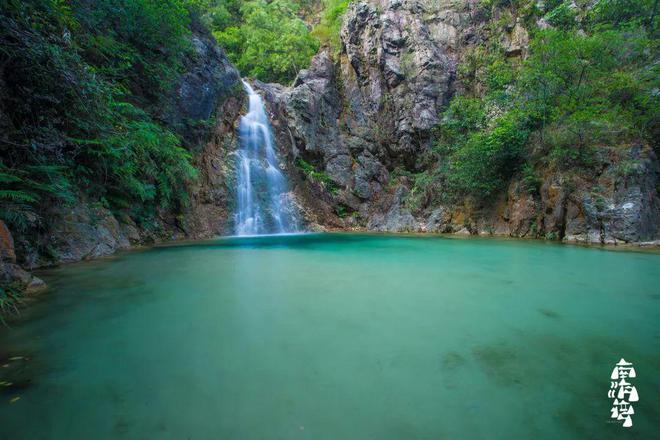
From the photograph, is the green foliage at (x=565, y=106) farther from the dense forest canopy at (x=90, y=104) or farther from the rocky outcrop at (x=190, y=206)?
the dense forest canopy at (x=90, y=104)

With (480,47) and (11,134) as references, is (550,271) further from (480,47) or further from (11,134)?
(480,47)

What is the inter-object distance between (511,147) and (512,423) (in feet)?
42.2

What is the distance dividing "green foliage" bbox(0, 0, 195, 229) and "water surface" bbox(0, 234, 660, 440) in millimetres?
1467

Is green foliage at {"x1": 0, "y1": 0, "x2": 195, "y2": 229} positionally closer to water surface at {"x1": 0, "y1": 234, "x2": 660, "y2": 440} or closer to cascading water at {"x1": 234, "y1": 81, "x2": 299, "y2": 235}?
water surface at {"x1": 0, "y1": 234, "x2": 660, "y2": 440}

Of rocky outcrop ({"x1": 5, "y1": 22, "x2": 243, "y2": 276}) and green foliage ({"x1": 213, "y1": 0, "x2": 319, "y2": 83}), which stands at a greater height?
green foliage ({"x1": 213, "y1": 0, "x2": 319, "y2": 83})

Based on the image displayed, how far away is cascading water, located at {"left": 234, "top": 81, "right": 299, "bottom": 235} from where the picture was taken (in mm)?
13531

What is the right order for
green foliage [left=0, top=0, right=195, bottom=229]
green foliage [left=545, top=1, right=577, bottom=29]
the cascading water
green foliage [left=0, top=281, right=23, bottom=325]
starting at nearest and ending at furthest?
1. green foliage [left=0, top=281, right=23, bottom=325]
2. green foliage [left=0, top=0, right=195, bottom=229]
3. the cascading water
4. green foliage [left=545, top=1, right=577, bottom=29]

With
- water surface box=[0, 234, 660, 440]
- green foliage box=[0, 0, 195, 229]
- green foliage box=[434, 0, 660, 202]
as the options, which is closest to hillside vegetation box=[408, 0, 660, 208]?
green foliage box=[434, 0, 660, 202]

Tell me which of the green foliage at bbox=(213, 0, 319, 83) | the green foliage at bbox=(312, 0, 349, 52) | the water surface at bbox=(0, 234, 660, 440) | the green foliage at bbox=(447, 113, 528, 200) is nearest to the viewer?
the water surface at bbox=(0, 234, 660, 440)

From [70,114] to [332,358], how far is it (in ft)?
16.6

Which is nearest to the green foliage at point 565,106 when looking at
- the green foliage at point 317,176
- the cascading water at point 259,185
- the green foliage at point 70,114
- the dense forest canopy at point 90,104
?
the green foliage at point 317,176

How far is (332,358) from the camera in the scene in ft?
6.69

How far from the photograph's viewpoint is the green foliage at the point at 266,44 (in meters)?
20.2

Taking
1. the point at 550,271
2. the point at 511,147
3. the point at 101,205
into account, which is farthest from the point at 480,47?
the point at 101,205
